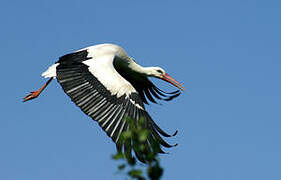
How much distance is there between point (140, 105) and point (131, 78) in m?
4.64

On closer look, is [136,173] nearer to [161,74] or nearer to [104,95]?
[104,95]

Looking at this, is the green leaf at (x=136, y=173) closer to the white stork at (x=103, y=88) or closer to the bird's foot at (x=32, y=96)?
the white stork at (x=103, y=88)

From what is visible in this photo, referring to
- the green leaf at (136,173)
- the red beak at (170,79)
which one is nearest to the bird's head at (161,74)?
the red beak at (170,79)

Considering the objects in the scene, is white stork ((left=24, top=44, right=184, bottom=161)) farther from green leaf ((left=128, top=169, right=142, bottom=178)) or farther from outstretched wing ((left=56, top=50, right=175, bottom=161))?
green leaf ((left=128, top=169, right=142, bottom=178))

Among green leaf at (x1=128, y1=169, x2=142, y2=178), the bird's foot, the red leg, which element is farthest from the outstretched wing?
green leaf at (x1=128, y1=169, x2=142, y2=178)

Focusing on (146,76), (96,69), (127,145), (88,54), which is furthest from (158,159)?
(146,76)

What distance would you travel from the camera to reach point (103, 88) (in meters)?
11.9

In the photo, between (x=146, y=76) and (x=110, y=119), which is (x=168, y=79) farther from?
(x=110, y=119)

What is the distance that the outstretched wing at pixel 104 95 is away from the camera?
1099 centimetres

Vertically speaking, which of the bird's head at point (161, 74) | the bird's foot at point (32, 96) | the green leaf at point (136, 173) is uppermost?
the bird's head at point (161, 74)

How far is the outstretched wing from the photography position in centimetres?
1099

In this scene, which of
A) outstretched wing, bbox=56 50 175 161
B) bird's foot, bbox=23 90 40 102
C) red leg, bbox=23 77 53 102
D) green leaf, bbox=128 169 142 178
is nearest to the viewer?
green leaf, bbox=128 169 142 178

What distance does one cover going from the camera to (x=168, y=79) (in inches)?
645

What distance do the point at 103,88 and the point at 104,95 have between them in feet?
0.88
